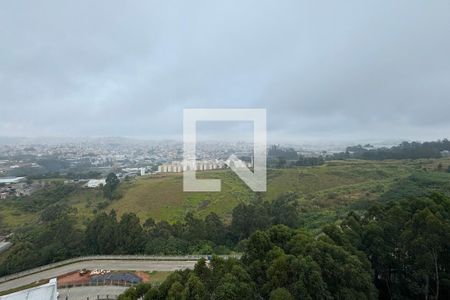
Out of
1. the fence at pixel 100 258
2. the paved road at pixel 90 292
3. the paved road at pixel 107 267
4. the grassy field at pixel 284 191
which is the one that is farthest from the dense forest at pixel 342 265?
the grassy field at pixel 284 191

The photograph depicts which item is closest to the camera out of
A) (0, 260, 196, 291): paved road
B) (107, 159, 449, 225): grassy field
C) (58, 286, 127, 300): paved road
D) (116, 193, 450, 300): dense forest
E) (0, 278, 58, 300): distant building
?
(116, 193, 450, 300): dense forest

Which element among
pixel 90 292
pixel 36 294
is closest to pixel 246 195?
pixel 90 292

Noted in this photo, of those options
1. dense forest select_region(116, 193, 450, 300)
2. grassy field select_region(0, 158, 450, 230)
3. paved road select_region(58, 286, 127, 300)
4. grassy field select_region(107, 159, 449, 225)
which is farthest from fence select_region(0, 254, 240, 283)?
grassy field select_region(107, 159, 449, 225)

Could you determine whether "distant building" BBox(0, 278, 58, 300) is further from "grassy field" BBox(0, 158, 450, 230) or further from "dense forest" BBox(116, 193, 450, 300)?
"grassy field" BBox(0, 158, 450, 230)

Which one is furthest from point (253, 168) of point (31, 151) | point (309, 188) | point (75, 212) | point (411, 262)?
point (31, 151)

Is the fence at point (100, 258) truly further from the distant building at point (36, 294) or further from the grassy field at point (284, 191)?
the grassy field at point (284, 191)

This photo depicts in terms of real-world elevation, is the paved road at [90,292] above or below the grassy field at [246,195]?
below
